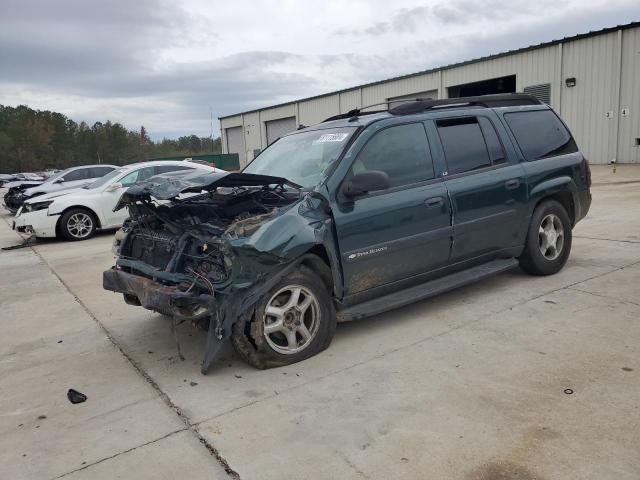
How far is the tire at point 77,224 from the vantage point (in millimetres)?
10805

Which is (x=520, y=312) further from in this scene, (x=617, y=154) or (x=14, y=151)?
(x=14, y=151)

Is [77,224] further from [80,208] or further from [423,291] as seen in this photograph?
[423,291]

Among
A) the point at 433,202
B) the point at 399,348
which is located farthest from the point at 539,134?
the point at 399,348

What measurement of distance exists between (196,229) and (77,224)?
8.17 metres

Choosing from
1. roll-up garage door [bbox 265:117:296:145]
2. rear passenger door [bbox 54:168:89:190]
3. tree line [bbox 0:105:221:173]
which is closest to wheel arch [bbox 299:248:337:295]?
rear passenger door [bbox 54:168:89:190]

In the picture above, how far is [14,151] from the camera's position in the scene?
80625mm

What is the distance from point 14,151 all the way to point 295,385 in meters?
91.8

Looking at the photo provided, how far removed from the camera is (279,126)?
40.2 meters

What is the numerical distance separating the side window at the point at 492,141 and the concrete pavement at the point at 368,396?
1324mm

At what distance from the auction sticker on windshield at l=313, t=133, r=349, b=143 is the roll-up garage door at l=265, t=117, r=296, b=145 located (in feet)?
112

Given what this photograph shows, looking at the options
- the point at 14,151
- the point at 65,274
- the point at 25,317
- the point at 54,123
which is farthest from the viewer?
the point at 54,123

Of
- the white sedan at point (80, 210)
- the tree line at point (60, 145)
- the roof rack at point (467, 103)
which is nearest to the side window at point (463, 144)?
the roof rack at point (467, 103)

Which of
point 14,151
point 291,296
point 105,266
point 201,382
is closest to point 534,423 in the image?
point 291,296

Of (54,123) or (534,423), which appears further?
(54,123)
